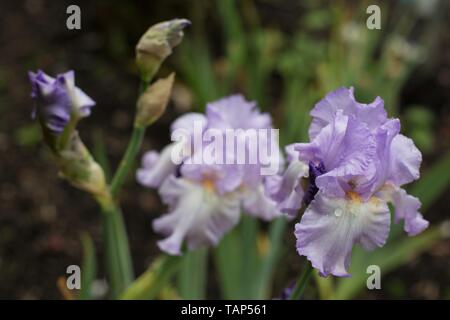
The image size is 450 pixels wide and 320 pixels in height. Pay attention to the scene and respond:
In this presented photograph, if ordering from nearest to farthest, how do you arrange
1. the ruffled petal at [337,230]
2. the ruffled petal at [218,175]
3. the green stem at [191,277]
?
the ruffled petal at [337,230] < the ruffled petal at [218,175] < the green stem at [191,277]

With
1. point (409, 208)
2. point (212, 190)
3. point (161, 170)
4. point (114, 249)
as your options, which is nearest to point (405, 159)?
point (409, 208)

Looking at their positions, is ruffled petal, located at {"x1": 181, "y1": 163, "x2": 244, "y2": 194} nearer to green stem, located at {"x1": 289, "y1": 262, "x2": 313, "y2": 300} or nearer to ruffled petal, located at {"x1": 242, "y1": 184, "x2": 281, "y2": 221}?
ruffled petal, located at {"x1": 242, "y1": 184, "x2": 281, "y2": 221}

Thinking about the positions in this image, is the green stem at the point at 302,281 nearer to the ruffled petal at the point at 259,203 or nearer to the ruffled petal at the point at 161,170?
the ruffled petal at the point at 259,203

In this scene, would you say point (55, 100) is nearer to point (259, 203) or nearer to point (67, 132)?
point (67, 132)

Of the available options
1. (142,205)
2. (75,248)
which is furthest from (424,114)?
(75,248)

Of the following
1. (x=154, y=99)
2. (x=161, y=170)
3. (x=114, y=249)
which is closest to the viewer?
(x=154, y=99)

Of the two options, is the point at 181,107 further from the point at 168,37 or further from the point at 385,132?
the point at 385,132

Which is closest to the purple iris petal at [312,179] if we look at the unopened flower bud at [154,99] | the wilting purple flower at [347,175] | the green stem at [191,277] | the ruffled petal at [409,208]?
the wilting purple flower at [347,175]
